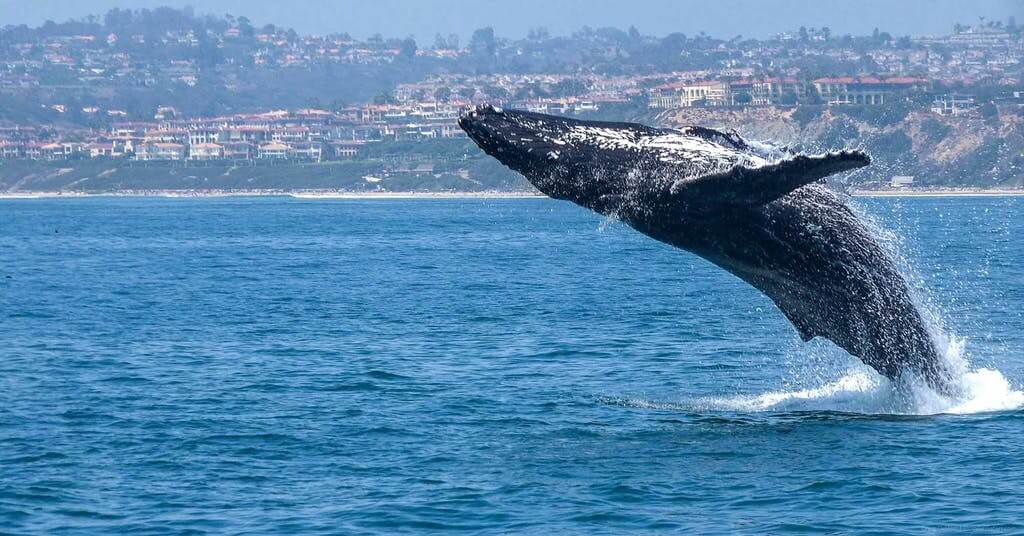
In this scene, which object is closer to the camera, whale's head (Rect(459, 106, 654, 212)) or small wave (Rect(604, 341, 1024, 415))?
whale's head (Rect(459, 106, 654, 212))

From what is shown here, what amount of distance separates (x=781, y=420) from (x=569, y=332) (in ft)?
40.0

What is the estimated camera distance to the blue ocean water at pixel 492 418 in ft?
47.8

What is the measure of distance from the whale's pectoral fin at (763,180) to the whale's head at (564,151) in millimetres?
780

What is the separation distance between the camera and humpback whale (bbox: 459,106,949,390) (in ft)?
53.1

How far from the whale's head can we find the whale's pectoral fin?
78 cm

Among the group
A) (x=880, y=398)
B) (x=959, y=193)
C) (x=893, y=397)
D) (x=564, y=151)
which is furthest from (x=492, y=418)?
(x=959, y=193)

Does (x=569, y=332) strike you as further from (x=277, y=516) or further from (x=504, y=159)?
(x=277, y=516)

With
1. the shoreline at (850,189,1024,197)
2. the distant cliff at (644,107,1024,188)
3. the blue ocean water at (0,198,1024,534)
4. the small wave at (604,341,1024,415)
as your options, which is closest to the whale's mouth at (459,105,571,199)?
the blue ocean water at (0,198,1024,534)

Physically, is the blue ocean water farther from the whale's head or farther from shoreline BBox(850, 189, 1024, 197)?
shoreline BBox(850, 189, 1024, 197)

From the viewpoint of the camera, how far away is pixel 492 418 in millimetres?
19359

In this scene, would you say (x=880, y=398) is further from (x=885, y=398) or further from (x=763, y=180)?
(x=763, y=180)

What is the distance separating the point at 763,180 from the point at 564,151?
2385 millimetres

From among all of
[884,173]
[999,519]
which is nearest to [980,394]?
[999,519]

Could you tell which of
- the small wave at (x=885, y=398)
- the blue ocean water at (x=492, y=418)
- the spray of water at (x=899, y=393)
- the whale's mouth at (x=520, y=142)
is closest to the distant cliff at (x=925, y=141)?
the blue ocean water at (x=492, y=418)
